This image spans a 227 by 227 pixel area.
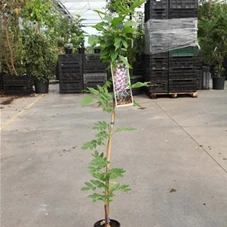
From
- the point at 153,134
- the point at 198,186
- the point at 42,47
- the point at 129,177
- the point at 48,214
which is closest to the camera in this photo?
the point at 48,214

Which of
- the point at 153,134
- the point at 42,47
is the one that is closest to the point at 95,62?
the point at 42,47

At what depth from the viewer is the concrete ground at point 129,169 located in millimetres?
2467

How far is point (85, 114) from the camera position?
6484 mm

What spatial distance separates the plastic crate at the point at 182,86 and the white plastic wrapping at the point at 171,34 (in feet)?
2.85

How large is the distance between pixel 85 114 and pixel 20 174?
3.26 meters

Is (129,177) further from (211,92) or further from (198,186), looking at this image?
(211,92)

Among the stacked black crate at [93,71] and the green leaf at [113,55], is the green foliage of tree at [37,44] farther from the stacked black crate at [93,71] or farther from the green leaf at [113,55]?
the green leaf at [113,55]

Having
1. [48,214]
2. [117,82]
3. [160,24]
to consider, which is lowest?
[48,214]

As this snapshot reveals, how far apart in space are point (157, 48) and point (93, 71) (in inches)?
97.6

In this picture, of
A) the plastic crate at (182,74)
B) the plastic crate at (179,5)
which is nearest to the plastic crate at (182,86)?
the plastic crate at (182,74)

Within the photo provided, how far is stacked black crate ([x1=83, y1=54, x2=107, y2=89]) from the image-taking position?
9.87 m

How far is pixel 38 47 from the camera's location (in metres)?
9.66

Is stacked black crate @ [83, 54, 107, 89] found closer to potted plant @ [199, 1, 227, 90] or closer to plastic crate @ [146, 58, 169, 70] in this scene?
plastic crate @ [146, 58, 169, 70]

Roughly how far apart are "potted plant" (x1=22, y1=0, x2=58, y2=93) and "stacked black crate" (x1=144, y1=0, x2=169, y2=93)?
3.23 m
